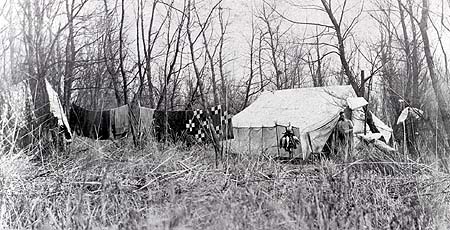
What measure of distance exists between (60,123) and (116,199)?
3.92ft

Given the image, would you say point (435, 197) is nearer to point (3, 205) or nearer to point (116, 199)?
point (116, 199)

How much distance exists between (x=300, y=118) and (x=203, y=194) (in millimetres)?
4957

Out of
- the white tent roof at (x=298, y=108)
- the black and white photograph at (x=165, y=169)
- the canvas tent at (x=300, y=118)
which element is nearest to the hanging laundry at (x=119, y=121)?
the black and white photograph at (x=165, y=169)

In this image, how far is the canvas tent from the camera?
7.24 m

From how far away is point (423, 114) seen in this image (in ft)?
14.4

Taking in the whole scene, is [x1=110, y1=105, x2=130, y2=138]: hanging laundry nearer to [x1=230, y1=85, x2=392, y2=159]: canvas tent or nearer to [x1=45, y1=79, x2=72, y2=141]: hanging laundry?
[x1=45, y1=79, x2=72, y2=141]: hanging laundry

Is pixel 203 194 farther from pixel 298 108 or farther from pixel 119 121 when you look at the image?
pixel 298 108

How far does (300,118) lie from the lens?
25.2 ft

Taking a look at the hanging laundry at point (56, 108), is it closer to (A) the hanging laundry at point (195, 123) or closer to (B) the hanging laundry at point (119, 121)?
(B) the hanging laundry at point (119, 121)

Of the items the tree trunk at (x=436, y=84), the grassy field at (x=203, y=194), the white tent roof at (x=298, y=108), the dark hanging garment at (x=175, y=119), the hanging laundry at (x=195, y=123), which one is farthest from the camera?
the white tent roof at (x=298, y=108)

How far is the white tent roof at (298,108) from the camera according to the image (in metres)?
7.55

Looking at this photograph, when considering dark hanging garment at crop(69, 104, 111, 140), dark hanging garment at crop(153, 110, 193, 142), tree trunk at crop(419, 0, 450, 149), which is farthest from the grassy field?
dark hanging garment at crop(153, 110, 193, 142)

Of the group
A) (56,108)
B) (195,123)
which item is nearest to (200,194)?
(56,108)

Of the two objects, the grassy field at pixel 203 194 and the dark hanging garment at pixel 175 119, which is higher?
the dark hanging garment at pixel 175 119
